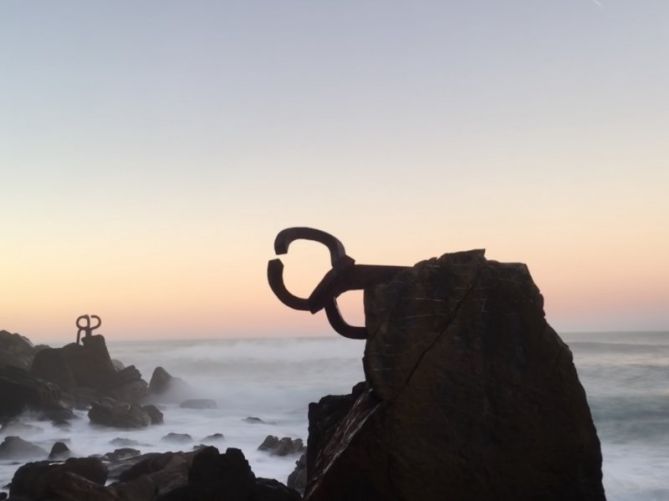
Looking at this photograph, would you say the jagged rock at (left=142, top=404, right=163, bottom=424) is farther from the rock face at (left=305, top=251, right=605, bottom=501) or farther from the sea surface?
the rock face at (left=305, top=251, right=605, bottom=501)

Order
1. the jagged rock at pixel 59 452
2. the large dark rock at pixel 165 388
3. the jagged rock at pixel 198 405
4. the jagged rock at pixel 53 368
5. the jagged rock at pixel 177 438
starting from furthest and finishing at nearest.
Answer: the large dark rock at pixel 165 388 → the jagged rock at pixel 198 405 → the jagged rock at pixel 53 368 → the jagged rock at pixel 177 438 → the jagged rock at pixel 59 452

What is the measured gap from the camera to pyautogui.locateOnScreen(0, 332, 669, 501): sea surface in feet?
46.6

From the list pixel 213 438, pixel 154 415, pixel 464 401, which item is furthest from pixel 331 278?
pixel 154 415

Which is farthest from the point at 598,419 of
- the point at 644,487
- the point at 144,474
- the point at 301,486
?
the point at 144,474

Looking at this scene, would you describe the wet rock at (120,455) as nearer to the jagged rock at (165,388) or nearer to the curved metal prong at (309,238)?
the curved metal prong at (309,238)

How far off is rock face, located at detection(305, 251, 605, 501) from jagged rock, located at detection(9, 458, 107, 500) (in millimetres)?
4384

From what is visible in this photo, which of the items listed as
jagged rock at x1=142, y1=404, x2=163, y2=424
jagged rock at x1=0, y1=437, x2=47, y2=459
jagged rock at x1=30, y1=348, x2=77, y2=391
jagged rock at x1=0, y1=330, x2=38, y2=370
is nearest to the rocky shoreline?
jagged rock at x1=0, y1=437, x2=47, y2=459

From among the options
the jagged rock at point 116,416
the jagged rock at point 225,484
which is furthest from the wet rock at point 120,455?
the jagged rock at point 225,484

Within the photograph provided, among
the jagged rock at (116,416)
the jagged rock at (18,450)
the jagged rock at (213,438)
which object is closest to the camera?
the jagged rock at (18,450)

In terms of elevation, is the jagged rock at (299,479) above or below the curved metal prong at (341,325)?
below

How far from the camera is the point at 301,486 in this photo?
951 centimetres

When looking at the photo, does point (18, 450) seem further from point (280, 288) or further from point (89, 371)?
point (280, 288)

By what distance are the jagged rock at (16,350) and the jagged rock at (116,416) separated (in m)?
9.94

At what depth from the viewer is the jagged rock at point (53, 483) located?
771 centimetres
